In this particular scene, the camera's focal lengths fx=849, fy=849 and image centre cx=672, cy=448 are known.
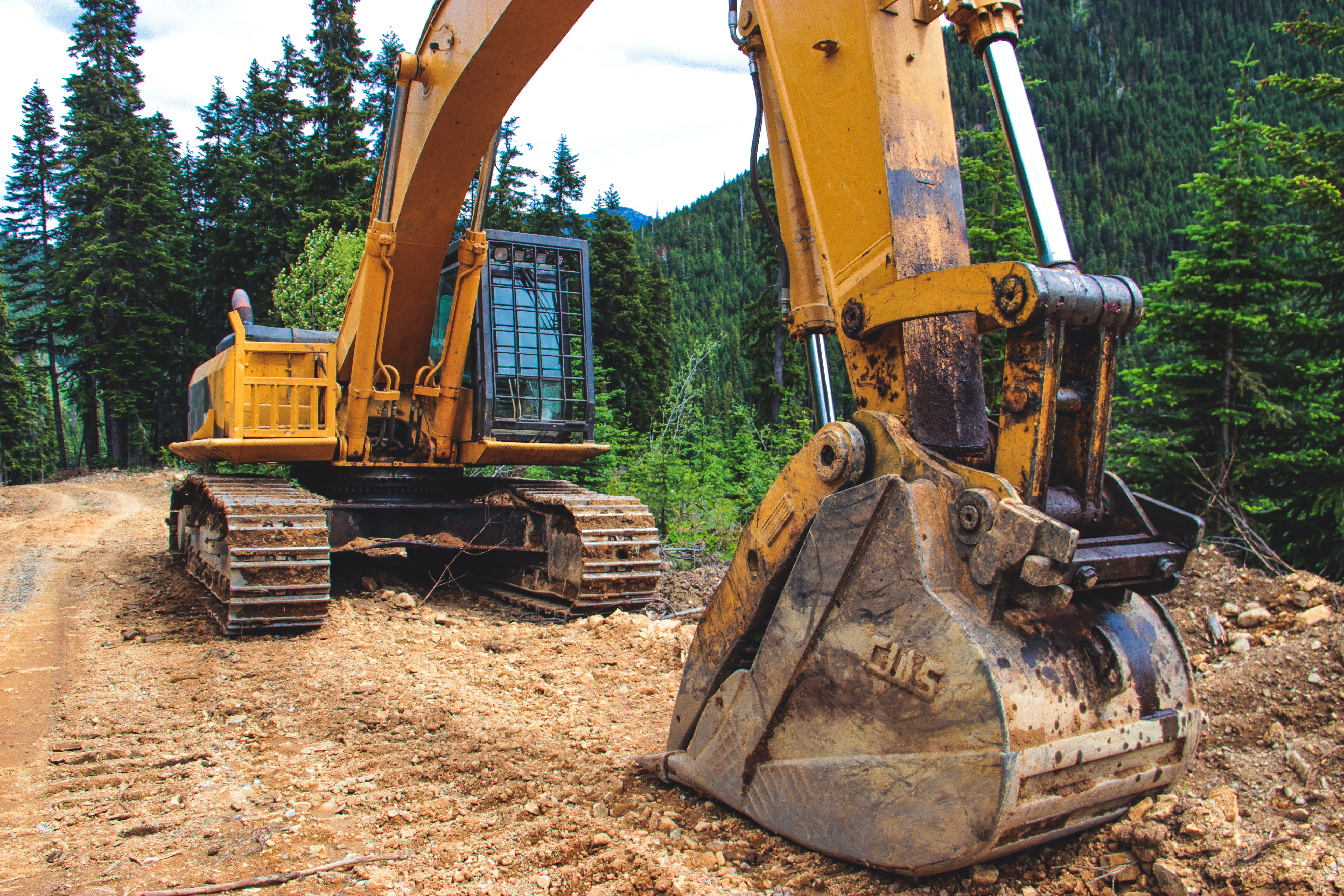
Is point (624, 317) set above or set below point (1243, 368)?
above

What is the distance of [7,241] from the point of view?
4119 centimetres

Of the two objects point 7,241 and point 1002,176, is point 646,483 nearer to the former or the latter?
point 1002,176

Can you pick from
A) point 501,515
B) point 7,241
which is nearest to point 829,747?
point 501,515

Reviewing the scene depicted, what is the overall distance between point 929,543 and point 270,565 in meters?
5.06

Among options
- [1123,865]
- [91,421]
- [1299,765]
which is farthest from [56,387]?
[1299,765]

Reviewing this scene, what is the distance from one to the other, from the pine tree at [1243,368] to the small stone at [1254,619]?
494 cm

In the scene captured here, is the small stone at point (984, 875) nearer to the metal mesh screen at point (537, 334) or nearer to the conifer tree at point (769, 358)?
the metal mesh screen at point (537, 334)

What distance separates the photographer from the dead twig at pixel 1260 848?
229 centimetres

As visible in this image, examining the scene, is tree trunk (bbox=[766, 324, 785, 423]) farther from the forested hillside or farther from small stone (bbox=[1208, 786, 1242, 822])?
the forested hillside

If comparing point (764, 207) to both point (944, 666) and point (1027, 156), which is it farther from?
point (944, 666)

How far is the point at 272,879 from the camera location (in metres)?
2.61

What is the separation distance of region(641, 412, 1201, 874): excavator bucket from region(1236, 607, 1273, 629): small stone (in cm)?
301

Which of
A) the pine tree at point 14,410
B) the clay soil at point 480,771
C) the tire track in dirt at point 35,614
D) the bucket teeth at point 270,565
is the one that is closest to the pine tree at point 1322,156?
the clay soil at point 480,771

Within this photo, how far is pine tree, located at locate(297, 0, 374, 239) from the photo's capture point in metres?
31.8
